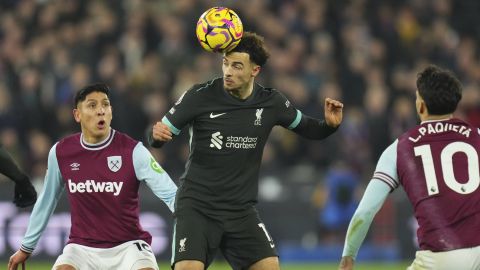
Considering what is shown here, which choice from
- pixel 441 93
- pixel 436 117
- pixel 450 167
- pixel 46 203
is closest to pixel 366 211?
pixel 450 167

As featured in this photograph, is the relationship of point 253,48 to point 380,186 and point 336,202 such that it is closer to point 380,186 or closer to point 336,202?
point 380,186

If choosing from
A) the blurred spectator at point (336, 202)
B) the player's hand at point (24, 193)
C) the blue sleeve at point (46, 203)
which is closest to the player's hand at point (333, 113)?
the blue sleeve at point (46, 203)

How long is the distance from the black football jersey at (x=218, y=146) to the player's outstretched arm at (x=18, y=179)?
1.31 meters

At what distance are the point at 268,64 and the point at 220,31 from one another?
9556 mm

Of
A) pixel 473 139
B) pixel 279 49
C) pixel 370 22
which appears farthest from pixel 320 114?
pixel 473 139

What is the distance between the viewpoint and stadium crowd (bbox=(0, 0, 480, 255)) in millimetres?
17188

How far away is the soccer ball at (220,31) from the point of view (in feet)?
28.1

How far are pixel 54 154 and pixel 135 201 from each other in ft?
2.37

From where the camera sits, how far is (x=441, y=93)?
716 centimetres

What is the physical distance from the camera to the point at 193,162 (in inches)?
338

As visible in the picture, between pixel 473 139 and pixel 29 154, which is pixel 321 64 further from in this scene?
pixel 473 139

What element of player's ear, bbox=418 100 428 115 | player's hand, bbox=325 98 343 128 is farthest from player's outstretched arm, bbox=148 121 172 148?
Result: player's ear, bbox=418 100 428 115

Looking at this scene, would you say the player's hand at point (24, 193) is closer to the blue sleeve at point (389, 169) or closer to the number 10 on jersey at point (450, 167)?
the blue sleeve at point (389, 169)

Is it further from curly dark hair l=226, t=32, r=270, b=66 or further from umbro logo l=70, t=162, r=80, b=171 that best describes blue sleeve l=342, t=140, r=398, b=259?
umbro logo l=70, t=162, r=80, b=171
